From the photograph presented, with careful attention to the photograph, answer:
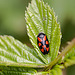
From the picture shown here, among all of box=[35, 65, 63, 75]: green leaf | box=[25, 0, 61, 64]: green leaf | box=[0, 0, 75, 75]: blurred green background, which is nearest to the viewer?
box=[35, 65, 63, 75]: green leaf

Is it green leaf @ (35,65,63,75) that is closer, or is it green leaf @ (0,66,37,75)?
green leaf @ (35,65,63,75)

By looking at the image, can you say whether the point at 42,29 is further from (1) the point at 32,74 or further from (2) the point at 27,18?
(1) the point at 32,74

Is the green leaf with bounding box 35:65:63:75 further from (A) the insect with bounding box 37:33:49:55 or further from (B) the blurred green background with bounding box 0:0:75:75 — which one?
(B) the blurred green background with bounding box 0:0:75:75

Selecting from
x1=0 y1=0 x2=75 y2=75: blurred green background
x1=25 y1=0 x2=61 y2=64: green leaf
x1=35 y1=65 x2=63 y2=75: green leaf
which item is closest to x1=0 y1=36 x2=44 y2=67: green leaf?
x1=25 y1=0 x2=61 y2=64: green leaf

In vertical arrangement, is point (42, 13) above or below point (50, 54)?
above

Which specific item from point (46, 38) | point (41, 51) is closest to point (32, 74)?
point (41, 51)

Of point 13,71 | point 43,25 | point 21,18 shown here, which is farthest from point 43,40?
point 21,18

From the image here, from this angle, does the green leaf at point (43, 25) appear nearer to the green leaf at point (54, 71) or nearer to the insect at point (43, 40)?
the insect at point (43, 40)
